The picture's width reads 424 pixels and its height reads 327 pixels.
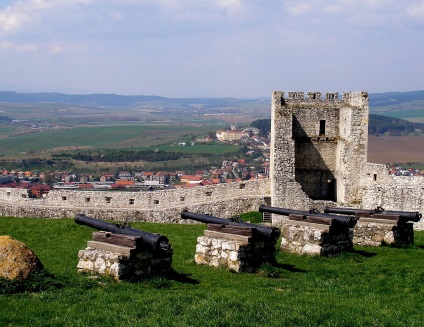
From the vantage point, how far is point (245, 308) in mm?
10273

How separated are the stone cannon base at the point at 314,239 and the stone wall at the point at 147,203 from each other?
38.1 feet

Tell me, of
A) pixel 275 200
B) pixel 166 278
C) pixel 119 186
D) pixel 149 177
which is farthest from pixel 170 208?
pixel 149 177

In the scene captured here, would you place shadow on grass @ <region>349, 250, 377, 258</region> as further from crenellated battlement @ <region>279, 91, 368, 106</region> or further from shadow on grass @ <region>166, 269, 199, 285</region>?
crenellated battlement @ <region>279, 91, 368, 106</region>

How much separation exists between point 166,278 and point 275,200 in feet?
49.0

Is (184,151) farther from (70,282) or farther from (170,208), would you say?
(70,282)

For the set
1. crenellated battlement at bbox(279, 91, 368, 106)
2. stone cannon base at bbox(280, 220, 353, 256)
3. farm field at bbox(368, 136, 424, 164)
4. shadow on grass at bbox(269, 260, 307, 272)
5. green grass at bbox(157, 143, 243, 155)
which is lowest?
green grass at bbox(157, 143, 243, 155)

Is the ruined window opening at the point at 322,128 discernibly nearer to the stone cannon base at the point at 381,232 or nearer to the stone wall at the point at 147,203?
the stone wall at the point at 147,203

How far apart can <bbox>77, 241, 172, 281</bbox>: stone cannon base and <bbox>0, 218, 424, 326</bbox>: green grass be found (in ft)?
0.93

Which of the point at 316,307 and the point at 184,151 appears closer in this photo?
the point at 316,307

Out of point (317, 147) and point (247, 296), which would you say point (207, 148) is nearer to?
point (317, 147)

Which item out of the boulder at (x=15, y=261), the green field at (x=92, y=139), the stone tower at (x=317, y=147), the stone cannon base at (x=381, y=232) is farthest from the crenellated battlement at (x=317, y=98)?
the green field at (x=92, y=139)

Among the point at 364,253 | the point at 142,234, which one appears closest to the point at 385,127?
the point at 364,253

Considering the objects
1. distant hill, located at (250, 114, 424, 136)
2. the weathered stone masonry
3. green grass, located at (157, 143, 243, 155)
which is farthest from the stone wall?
distant hill, located at (250, 114, 424, 136)

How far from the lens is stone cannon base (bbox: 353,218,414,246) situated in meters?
17.6
